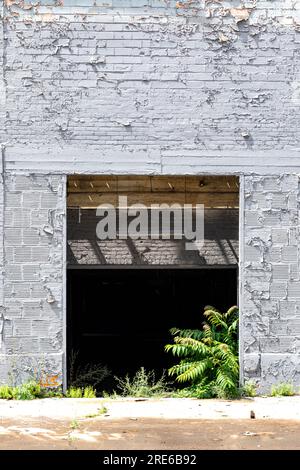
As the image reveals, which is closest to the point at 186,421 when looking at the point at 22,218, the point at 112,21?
the point at 22,218

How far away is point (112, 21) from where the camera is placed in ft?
35.1

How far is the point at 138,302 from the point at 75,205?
6.82 meters

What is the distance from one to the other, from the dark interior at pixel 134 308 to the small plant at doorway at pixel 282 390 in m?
7.79

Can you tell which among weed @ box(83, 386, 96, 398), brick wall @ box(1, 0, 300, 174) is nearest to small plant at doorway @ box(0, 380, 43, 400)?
weed @ box(83, 386, 96, 398)

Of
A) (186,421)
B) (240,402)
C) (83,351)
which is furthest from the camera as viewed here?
(83,351)

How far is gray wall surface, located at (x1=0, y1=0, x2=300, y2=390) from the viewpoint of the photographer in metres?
10.6

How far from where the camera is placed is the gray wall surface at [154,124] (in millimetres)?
10633

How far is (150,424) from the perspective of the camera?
8.84 metres

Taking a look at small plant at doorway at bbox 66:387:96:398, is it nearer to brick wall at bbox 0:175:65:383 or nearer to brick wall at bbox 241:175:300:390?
brick wall at bbox 0:175:65:383

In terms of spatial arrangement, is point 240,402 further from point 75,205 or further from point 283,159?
point 75,205

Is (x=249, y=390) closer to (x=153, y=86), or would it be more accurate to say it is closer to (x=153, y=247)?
(x=153, y=247)

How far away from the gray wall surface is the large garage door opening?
1455 millimetres

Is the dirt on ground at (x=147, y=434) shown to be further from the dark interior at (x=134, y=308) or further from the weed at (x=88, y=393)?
the dark interior at (x=134, y=308)

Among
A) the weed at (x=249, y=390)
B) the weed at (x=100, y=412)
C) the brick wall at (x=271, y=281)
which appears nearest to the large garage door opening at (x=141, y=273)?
the brick wall at (x=271, y=281)
